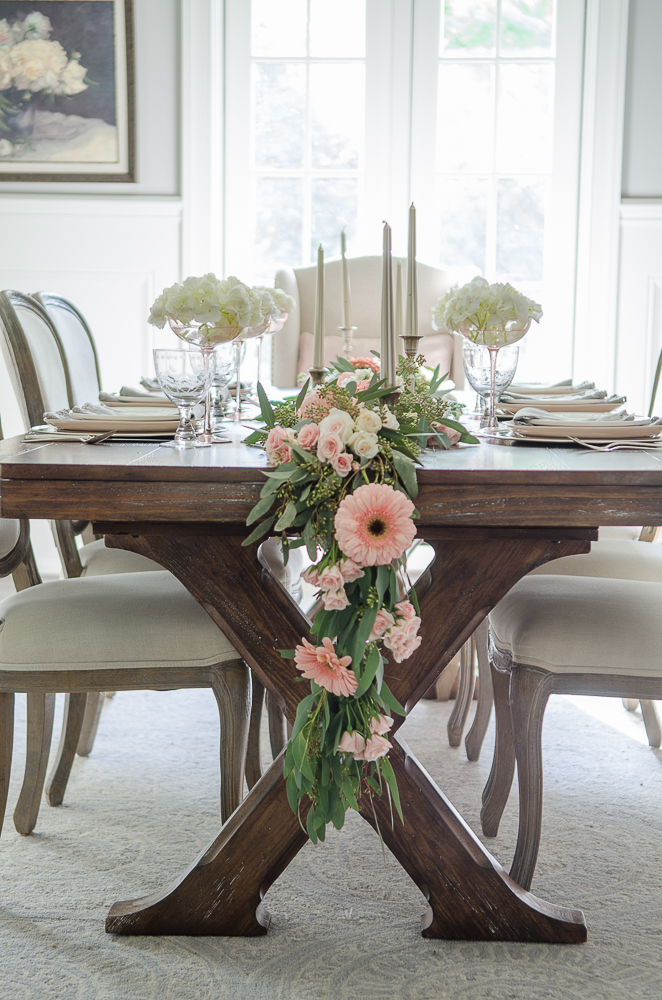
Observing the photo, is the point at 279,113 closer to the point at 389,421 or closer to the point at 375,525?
the point at 389,421

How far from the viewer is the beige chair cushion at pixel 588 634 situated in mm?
1403

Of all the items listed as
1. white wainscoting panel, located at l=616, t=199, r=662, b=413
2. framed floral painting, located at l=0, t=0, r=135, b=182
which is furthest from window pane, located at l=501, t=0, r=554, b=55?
framed floral painting, located at l=0, t=0, r=135, b=182

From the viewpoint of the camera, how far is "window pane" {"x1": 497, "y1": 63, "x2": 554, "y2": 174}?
365 centimetres

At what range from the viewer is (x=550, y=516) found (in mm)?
1193

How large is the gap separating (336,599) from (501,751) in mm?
606

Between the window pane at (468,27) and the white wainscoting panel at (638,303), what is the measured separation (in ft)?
2.79

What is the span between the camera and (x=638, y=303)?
3578 millimetres

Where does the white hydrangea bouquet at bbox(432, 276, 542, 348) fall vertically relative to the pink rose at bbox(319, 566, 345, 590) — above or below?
above

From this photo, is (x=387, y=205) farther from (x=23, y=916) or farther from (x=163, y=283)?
(x=23, y=916)

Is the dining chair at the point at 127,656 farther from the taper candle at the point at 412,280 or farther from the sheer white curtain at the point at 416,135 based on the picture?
the sheer white curtain at the point at 416,135

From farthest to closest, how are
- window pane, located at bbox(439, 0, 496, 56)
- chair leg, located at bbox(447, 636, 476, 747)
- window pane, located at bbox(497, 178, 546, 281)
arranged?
window pane, located at bbox(497, 178, 546, 281)
window pane, located at bbox(439, 0, 496, 56)
chair leg, located at bbox(447, 636, 476, 747)

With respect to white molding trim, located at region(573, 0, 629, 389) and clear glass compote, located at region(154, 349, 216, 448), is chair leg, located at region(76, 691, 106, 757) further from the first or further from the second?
white molding trim, located at region(573, 0, 629, 389)

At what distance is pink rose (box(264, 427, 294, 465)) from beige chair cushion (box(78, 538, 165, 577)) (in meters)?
0.87

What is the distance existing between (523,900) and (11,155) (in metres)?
3.28
